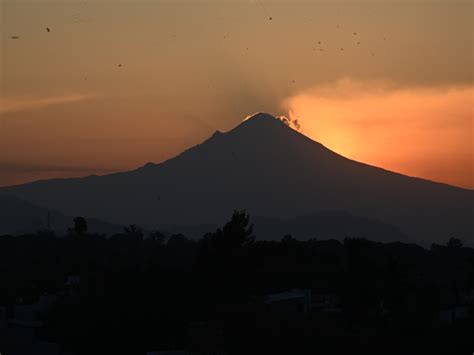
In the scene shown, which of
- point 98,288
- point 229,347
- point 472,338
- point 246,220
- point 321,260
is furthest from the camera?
point 321,260

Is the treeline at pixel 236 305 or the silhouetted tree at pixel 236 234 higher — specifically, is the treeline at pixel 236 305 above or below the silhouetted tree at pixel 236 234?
below

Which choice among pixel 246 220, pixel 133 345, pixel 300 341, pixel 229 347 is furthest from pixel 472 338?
pixel 246 220

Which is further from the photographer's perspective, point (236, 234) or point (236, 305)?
point (236, 234)

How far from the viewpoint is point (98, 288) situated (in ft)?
134

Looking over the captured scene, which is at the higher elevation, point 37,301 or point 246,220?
point 246,220

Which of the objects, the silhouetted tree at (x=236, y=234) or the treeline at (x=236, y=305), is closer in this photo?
the treeline at (x=236, y=305)

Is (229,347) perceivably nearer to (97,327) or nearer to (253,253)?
(97,327)

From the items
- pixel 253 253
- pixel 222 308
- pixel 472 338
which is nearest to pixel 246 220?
pixel 253 253

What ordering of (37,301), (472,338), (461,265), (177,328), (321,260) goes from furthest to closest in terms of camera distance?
(461,265), (321,260), (37,301), (177,328), (472,338)

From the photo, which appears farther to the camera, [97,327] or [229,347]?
[97,327]

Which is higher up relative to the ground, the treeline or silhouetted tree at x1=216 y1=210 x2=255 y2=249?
silhouetted tree at x1=216 y1=210 x2=255 y2=249

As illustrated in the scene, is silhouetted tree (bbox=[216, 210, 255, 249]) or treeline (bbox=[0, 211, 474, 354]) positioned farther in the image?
silhouetted tree (bbox=[216, 210, 255, 249])

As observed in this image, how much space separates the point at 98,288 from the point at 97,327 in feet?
13.8

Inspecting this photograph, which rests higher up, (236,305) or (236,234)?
(236,234)
